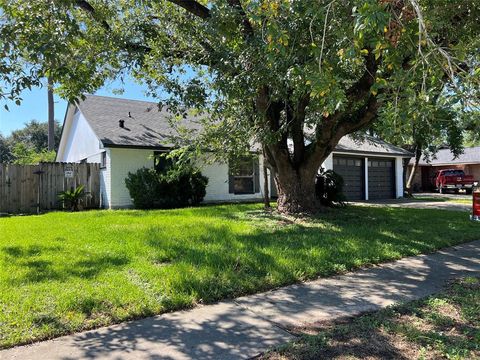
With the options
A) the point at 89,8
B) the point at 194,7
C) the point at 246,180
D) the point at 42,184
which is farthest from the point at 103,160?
the point at 194,7

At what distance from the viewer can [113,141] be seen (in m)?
14.0

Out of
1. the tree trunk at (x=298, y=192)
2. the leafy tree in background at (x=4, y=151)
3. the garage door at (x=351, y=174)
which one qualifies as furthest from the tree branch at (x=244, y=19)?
the leafy tree in background at (x=4, y=151)

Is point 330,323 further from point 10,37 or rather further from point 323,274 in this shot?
point 10,37

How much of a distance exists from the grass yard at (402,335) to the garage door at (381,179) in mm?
17060

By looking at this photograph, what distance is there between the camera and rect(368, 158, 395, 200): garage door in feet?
68.3

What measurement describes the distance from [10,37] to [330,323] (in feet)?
17.5

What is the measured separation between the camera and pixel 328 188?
13.3 m

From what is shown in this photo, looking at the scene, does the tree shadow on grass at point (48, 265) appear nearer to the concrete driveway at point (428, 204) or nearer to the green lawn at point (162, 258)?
the green lawn at point (162, 258)

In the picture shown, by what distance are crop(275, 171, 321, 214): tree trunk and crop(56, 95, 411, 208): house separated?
3.31 meters

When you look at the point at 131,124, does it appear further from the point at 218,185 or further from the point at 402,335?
the point at 402,335

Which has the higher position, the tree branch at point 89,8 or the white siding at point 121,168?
the tree branch at point 89,8

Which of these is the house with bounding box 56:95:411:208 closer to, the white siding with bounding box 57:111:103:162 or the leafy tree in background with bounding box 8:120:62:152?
the white siding with bounding box 57:111:103:162

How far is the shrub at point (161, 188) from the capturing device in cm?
1379

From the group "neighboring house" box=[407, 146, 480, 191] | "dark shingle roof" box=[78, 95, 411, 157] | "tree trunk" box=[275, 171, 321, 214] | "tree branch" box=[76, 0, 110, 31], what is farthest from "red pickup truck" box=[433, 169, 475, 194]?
"tree branch" box=[76, 0, 110, 31]
